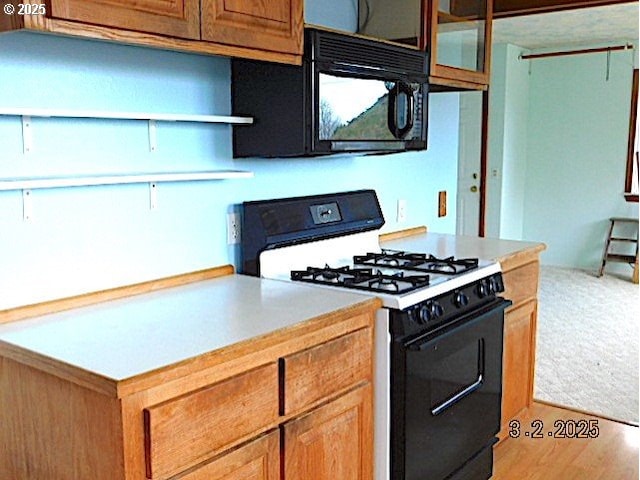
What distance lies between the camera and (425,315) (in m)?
2.00

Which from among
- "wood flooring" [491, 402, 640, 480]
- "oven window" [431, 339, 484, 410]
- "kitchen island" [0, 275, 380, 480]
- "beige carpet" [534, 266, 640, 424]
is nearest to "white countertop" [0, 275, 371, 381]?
"kitchen island" [0, 275, 380, 480]

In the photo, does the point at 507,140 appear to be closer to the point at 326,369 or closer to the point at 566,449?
the point at 566,449

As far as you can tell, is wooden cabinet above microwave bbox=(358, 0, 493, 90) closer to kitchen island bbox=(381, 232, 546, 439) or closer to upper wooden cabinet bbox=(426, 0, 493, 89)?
upper wooden cabinet bbox=(426, 0, 493, 89)

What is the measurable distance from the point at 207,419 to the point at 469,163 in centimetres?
517

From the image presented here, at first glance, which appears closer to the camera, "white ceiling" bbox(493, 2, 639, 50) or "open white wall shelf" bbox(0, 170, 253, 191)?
"open white wall shelf" bbox(0, 170, 253, 191)

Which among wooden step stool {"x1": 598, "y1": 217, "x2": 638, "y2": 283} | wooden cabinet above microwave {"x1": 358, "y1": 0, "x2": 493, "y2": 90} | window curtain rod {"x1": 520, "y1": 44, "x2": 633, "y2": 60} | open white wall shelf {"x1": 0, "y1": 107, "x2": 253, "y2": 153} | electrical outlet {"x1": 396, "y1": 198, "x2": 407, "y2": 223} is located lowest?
wooden step stool {"x1": 598, "y1": 217, "x2": 638, "y2": 283}

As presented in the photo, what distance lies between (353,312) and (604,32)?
4.99 m

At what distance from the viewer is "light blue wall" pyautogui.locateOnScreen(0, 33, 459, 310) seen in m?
1.69

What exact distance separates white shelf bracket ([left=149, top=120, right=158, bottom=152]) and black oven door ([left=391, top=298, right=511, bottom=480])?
36.0 inches

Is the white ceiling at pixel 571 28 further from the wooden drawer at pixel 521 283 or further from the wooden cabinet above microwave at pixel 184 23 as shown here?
the wooden cabinet above microwave at pixel 184 23

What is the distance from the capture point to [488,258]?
256 centimetres

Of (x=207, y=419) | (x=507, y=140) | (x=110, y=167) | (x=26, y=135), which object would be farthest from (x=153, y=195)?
(x=507, y=140)

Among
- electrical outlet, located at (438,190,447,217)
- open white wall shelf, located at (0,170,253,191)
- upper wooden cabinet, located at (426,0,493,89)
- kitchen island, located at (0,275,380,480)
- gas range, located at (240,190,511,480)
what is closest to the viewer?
kitchen island, located at (0,275,380,480)
